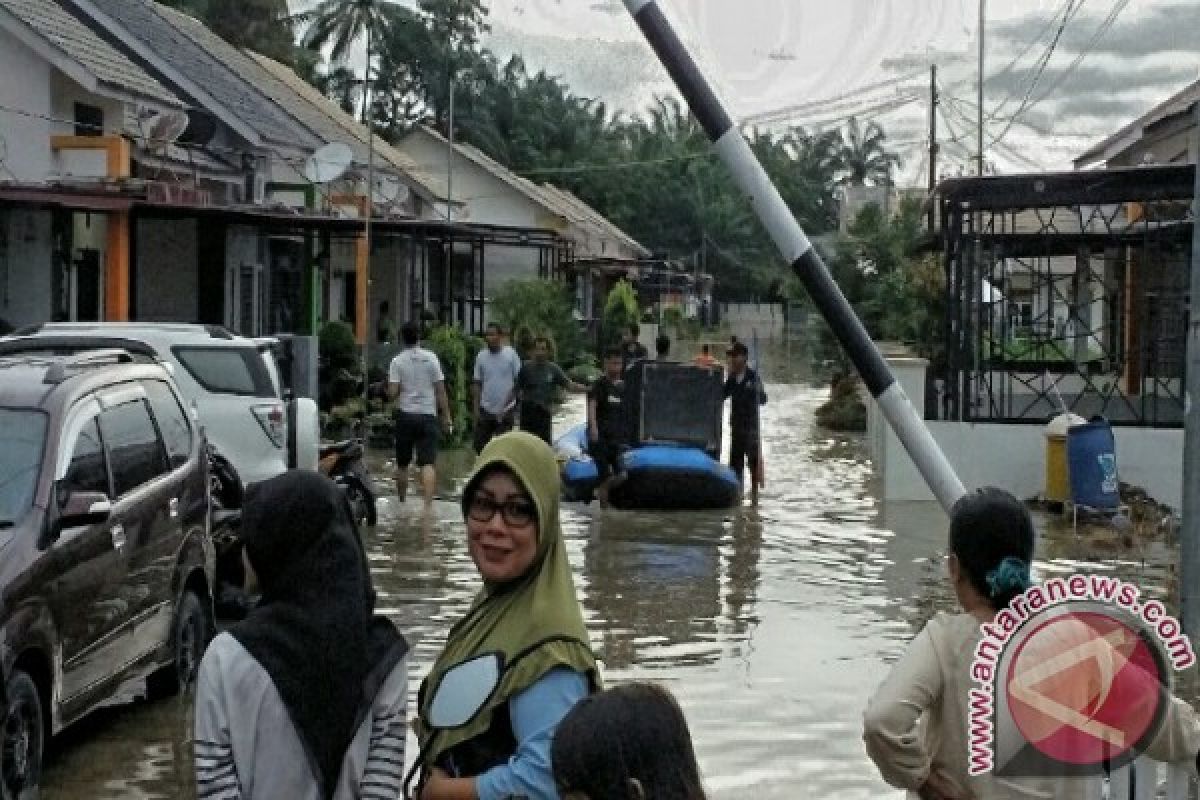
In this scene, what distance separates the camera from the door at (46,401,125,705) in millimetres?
8109

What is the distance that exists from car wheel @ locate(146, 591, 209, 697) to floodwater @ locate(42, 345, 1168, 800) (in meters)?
0.09

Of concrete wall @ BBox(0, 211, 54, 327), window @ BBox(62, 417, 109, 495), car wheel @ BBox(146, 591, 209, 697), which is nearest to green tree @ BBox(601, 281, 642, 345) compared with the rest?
concrete wall @ BBox(0, 211, 54, 327)

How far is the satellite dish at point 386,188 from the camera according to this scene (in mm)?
43000

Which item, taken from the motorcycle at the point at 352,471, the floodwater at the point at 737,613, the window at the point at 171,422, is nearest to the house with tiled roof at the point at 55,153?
the floodwater at the point at 737,613

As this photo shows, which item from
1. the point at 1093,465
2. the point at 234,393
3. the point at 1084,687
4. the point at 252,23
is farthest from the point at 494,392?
the point at 252,23

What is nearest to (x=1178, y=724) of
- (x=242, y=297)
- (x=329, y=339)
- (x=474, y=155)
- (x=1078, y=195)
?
(x=1078, y=195)

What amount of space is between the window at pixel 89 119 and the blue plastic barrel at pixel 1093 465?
14.5 metres

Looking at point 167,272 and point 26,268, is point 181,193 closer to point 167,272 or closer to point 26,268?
point 26,268

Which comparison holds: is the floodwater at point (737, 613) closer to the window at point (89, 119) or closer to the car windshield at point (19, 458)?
the car windshield at point (19, 458)

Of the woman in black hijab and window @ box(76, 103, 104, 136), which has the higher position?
window @ box(76, 103, 104, 136)

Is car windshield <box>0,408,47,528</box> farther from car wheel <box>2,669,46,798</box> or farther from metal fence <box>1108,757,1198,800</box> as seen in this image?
metal fence <box>1108,757,1198,800</box>

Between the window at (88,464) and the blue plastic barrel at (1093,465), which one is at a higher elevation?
the window at (88,464)

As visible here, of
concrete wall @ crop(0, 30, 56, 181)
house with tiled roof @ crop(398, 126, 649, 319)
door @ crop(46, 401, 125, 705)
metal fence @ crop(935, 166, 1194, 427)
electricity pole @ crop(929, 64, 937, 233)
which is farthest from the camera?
house with tiled roof @ crop(398, 126, 649, 319)

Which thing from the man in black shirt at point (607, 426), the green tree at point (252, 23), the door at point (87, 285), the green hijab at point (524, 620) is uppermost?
the green tree at point (252, 23)
